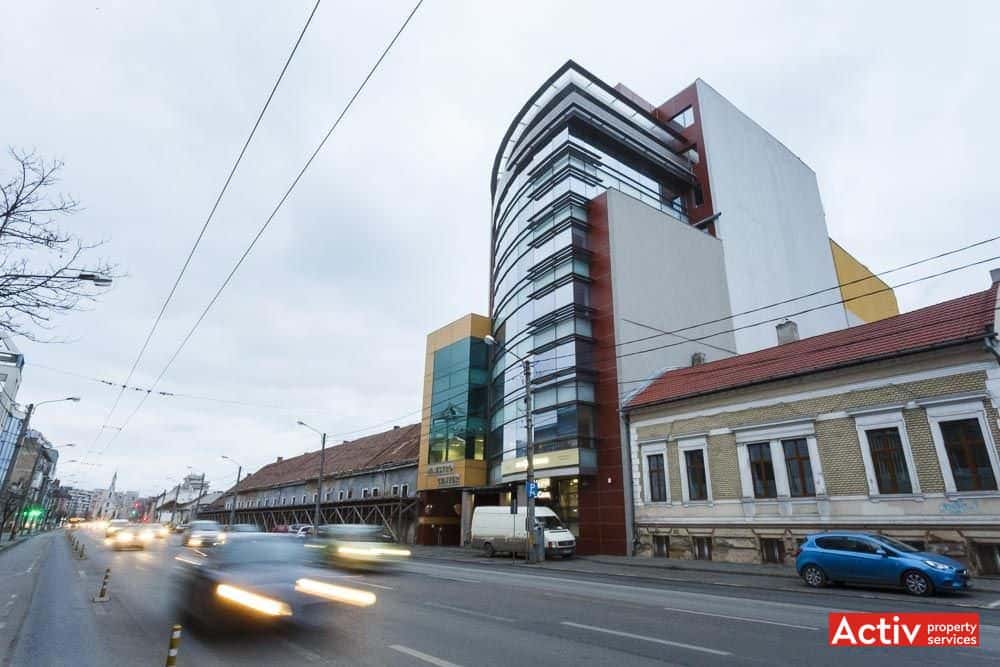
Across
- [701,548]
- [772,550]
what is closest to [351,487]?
[701,548]

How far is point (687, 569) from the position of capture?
18344mm

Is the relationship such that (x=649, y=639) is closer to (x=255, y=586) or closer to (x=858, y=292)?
(x=255, y=586)

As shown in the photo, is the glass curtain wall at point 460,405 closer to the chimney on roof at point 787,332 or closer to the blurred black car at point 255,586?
the chimney on roof at point 787,332

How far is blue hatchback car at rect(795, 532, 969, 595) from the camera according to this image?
38.4ft

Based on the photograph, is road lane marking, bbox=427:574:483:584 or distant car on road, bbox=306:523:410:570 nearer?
road lane marking, bbox=427:574:483:584

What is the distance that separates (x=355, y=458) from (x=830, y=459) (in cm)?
4364

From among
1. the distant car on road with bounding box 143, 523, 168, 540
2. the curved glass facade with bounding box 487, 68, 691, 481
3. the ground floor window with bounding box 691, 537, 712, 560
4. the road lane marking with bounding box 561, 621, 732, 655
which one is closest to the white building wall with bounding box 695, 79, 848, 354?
the curved glass facade with bounding box 487, 68, 691, 481

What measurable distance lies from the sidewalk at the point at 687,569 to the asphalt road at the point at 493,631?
275cm

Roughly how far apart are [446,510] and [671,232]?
25493 mm

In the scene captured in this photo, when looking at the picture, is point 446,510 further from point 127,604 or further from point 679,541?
point 127,604

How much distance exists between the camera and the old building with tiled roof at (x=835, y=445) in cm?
1562

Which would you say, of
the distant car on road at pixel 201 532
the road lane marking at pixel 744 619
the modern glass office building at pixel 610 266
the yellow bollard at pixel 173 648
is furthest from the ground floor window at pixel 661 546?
the yellow bollard at pixel 173 648

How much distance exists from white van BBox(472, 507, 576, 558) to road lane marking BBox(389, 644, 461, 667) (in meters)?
17.5

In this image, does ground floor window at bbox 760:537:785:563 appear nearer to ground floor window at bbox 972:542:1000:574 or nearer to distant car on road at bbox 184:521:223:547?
ground floor window at bbox 972:542:1000:574
